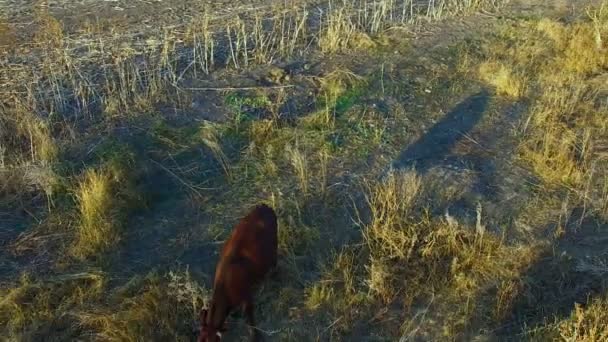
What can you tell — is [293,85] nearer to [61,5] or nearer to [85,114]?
[85,114]

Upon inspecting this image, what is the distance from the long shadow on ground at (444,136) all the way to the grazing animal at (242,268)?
1790mm

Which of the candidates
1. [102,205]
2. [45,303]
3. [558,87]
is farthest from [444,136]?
[45,303]

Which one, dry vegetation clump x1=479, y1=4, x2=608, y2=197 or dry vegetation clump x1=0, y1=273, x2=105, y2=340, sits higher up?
dry vegetation clump x1=479, y1=4, x2=608, y2=197

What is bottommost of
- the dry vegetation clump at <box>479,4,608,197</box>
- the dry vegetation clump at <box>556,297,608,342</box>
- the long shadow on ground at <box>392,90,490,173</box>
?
the dry vegetation clump at <box>556,297,608,342</box>

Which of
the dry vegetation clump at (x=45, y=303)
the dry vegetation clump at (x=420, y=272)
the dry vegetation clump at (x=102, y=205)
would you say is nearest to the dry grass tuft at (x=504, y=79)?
the dry vegetation clump at (x=420, y=272)

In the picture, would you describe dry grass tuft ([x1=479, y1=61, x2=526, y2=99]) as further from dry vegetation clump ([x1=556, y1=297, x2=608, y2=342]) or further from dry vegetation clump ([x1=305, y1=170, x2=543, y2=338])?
dry vegetation clump ([x1=556, y1=297, x2=608, y2=342])

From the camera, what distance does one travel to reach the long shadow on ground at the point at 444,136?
5.78m

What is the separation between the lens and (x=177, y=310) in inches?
163

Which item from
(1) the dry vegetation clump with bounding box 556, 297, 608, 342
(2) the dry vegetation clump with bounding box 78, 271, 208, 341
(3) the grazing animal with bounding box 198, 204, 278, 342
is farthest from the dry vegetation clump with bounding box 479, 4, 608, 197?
(2) the dry vegetation clump with bounding box 78, 271, 208, 341

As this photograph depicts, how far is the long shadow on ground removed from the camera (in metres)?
5.78

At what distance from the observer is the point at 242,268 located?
159 inches

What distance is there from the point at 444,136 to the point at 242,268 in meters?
2.89

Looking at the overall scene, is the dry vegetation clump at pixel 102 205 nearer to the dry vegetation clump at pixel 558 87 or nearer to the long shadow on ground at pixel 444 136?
the long shadow on ground at pixel 444 136

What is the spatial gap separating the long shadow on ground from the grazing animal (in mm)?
1790
